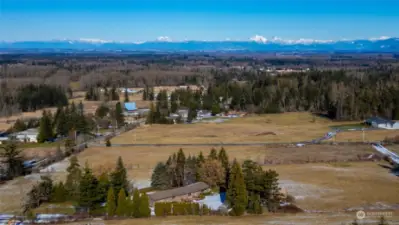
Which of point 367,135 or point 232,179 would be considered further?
point 367,135

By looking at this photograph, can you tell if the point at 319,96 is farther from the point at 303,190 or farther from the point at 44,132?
the point at 303,190

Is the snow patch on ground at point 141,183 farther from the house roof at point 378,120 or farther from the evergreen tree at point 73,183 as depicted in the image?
the house roof at point 378,120

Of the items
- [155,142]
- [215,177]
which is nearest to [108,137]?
[155,142]

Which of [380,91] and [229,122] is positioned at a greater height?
[380,91]

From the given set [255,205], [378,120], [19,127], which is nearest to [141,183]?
[255,205]

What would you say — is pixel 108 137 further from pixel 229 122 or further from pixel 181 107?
pixel 181 107
